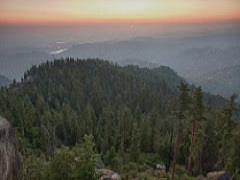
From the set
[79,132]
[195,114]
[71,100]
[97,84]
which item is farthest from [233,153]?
[97,84]

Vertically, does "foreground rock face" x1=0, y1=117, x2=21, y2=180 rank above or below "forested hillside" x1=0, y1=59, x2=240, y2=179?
above

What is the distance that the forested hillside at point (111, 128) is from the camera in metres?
21.5

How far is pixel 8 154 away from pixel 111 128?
4472 cm

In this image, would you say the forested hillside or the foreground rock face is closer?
the foreground rock face

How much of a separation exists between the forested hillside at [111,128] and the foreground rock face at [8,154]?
14.8 feet

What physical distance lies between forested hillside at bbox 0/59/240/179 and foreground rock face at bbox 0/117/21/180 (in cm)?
450

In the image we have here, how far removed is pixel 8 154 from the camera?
358 inches

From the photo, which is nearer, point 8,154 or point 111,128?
point 8,154

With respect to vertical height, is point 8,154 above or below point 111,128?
above

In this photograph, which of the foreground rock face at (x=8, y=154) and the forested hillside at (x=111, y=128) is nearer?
the foreground rock face at (x=8, y=154)

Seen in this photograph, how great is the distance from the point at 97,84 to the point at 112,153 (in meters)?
70.2

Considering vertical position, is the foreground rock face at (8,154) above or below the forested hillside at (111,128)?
above

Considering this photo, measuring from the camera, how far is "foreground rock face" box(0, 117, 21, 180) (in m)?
8.66

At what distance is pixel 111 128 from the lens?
175 feet
